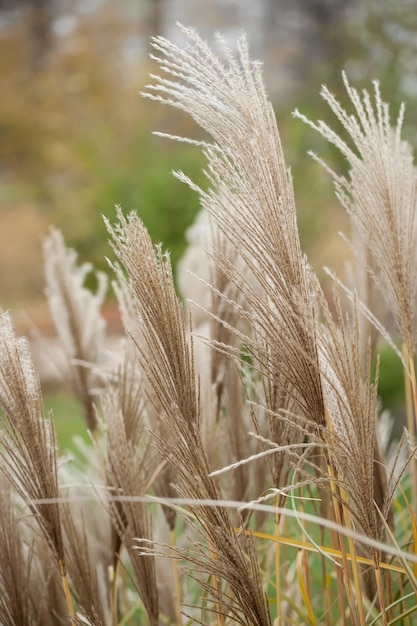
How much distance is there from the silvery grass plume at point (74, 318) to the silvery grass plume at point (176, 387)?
2.17 ft

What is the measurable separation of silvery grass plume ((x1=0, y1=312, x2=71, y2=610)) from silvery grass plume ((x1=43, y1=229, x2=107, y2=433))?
0.54m

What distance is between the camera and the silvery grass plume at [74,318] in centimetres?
144

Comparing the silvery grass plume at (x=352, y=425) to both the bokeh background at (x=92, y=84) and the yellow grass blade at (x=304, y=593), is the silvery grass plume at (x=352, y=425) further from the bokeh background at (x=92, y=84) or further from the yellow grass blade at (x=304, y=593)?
the bokeh background at (x=92, y=84)

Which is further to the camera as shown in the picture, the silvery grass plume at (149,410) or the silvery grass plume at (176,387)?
the silvery grass plume at (149,410)

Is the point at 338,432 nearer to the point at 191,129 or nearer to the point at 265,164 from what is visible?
the point at 265,164

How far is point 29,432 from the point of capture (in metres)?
0.86

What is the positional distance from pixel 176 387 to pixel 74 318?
0.71m

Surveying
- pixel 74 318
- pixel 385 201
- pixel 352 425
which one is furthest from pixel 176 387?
pixel 74 318

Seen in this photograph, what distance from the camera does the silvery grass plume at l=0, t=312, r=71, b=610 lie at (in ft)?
2.77

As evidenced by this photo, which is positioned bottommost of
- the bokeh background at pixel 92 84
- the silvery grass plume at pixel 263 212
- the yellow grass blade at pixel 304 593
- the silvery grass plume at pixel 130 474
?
the yellow grass blade at pixel 304 593

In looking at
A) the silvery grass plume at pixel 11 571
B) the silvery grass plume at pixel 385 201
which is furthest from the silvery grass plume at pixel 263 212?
the silvery grass plume at pixel 11 571

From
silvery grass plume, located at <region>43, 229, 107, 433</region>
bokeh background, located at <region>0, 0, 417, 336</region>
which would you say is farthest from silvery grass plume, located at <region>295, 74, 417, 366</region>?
bokeh background, located at <region>0, 0, 417, 336</region>

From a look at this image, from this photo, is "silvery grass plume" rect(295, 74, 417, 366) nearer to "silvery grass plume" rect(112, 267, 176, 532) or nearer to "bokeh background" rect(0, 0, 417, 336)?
"silvery grass plume" rect(112, 267, 176, 532)

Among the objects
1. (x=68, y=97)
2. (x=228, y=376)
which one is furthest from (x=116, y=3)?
(x=228, y=376)
